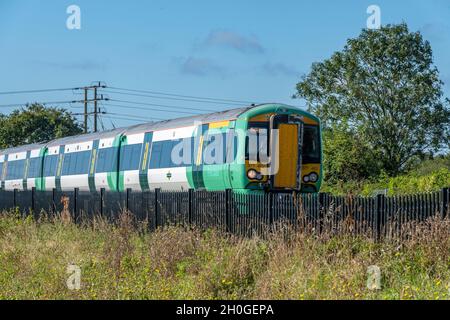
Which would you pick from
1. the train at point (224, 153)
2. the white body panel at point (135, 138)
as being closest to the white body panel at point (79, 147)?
the train at point (224, 153)

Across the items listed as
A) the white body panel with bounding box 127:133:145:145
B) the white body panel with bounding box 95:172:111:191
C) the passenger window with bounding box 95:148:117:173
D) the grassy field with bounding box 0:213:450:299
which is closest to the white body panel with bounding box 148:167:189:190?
the white body panel with bounding box 127:133:145:145

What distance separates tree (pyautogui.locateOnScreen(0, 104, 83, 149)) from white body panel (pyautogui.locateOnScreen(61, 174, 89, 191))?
43.5 metres

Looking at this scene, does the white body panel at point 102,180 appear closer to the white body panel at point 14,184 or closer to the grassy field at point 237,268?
the white body panel at point 14,184

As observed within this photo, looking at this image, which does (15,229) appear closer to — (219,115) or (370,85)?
(219,115)

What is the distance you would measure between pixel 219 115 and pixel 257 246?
7.85m

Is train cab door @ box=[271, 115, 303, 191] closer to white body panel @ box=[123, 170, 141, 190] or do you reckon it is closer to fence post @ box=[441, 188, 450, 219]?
white body panel @ box=[123, 170, 141, 190]

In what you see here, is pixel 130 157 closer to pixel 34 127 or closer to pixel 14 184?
pixel 14 184

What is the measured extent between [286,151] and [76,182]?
38.7ft

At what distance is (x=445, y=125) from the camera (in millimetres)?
48312

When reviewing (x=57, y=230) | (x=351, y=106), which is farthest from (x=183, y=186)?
(x=351, y=106)

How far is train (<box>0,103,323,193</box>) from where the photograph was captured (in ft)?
65.1

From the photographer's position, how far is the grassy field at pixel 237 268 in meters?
10.9

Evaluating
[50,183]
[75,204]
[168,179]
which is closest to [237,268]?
[75,204]

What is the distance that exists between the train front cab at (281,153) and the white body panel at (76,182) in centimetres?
1053
